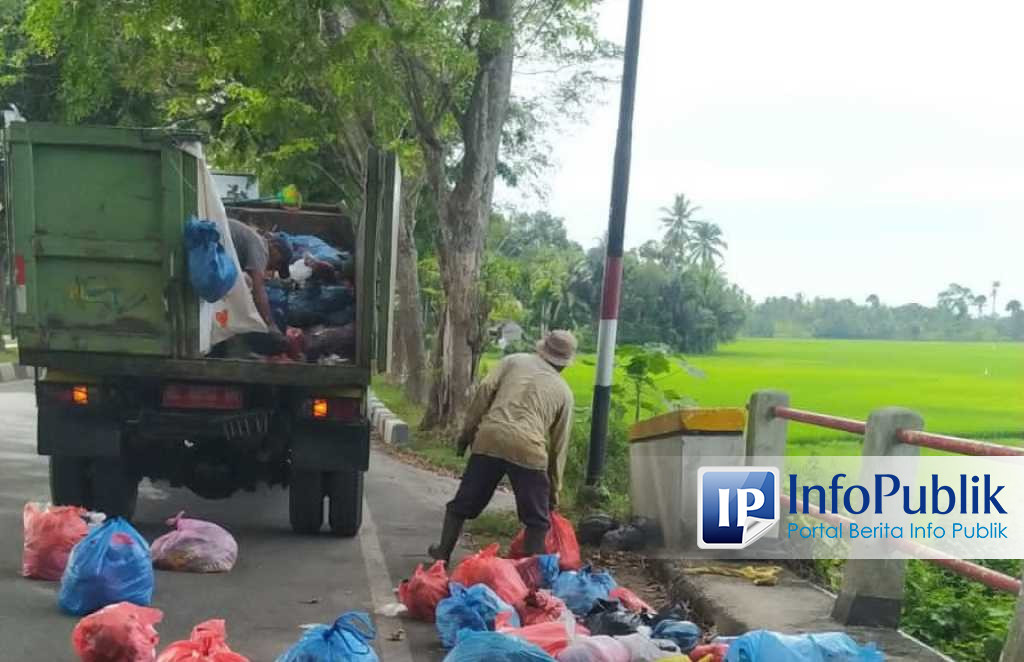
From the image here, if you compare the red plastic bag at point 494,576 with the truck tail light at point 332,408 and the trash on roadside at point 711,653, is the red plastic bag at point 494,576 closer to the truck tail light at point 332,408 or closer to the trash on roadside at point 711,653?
the trash on roadside at point 711,653

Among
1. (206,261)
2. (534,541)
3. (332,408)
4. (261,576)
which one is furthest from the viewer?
(332,408)

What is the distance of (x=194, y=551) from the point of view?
23.8ft

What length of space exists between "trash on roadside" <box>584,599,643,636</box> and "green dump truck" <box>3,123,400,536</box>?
270 centimetres

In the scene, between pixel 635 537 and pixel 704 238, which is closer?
pixel 635 537

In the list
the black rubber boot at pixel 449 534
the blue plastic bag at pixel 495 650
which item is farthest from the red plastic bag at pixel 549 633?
the black rubber boot at pixel 449 534

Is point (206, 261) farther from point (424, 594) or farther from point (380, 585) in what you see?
point (424, 594)

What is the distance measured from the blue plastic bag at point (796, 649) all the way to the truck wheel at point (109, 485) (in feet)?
16.3

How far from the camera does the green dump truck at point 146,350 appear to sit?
7.54 m

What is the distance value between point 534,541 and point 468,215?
26.9 ft

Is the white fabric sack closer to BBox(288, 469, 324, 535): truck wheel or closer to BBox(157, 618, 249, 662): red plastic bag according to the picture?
BBox(288, 469, 324, 535): truck wheel

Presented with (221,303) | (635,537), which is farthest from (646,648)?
(221,303)

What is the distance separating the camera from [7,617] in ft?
19.3

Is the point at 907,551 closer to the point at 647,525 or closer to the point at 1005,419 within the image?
the point at 647,525

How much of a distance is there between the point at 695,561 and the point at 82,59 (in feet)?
35.2
